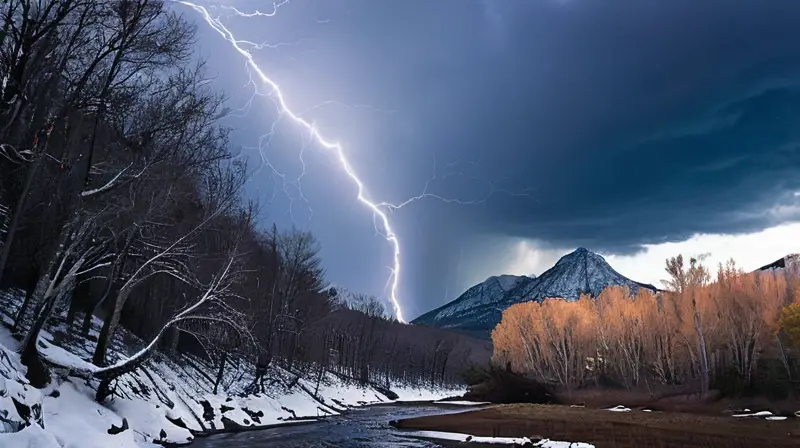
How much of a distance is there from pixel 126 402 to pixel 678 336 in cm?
6306

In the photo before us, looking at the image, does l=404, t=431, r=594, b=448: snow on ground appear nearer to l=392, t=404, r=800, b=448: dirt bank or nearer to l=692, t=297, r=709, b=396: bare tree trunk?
l=392, t=404, r=800, b=448: dirt bank

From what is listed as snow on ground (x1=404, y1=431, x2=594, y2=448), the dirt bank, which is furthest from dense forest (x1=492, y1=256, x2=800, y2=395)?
snow on ground (x1=404, y1=431, x2=594, y2=448)

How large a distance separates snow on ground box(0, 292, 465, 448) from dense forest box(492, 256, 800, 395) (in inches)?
1746

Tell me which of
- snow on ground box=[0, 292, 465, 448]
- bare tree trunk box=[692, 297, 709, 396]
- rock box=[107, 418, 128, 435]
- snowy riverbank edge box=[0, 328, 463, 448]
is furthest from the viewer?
bare tree trunk box=[692, 297, 709, 396]

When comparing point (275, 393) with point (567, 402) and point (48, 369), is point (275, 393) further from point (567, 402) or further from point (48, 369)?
point (567, 402)

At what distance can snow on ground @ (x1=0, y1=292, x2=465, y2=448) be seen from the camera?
34.7ft

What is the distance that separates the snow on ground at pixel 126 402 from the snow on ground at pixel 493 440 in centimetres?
989

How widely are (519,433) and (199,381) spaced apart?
1905cm

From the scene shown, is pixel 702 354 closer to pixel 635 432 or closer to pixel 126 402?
pixel 635 432

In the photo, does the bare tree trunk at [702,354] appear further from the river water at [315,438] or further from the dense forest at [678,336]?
the river water at [315,438]

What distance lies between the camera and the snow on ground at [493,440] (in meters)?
20.5

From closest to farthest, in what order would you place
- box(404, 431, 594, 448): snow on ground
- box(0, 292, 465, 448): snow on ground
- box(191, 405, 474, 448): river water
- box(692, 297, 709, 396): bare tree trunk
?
box(0, 292, 465, 448): snow on ground → box(191, 405, 474, 448): river water → box(404, 431, 594, 448): snow on ground → box(692, 297, 709, 396): bare tree trunk

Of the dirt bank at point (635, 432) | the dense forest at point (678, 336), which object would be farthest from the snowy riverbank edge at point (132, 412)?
the dense forest at point (678, 336)

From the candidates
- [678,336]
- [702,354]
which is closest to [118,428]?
[702,354]
